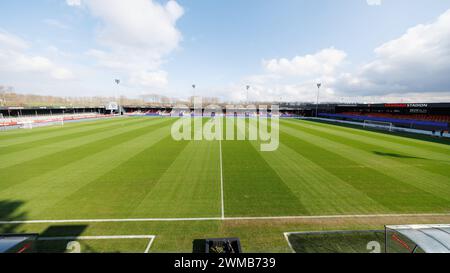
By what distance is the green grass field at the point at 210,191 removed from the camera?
268 inches

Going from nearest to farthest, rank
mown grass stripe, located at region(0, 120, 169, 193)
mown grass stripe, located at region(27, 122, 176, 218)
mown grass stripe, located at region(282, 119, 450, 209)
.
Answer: mown grass stripe, located at region(27, 122, 176, 218), mown grass stripe, located at region(282, 119, 450, 209), mown grass stripe, located at region(0, 120, 169, 193)

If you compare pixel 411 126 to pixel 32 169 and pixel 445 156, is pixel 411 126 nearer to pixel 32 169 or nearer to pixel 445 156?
pixel 445 156

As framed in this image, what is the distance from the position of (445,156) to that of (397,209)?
43.8 feet

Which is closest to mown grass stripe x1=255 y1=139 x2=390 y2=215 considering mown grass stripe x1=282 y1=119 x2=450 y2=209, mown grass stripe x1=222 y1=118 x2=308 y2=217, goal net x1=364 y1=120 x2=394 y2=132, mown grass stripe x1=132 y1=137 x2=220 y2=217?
mown grass stripe x1=222 y1=118 x2=308 y2=217

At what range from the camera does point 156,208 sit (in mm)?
7984

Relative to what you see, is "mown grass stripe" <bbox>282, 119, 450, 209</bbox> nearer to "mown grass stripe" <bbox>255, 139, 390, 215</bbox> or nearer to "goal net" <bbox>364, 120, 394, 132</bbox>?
"mown grass stripe" <bbox>255, 139, 390, 215</bbox>

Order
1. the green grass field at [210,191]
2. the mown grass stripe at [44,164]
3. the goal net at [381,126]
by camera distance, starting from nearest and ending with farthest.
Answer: the green grass field at [210,191], the mown grass stripe at [44,164], the goal net at [381,126]

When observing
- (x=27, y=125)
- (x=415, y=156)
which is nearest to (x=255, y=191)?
(x=415, y=156)

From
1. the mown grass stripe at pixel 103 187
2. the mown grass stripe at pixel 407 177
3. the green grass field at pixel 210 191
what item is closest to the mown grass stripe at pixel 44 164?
the green grass field at pixel 210 191

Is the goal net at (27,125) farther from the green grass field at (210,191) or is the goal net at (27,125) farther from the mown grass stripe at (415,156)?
the mown grass stripe at (415,156)

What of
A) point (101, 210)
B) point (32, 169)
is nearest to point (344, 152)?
point (101, 210)

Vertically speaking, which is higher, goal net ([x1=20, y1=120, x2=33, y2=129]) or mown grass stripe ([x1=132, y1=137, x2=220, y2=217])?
goal net ([x1=20, y1=120, x2=33, y2=129])

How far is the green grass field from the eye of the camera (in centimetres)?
680
